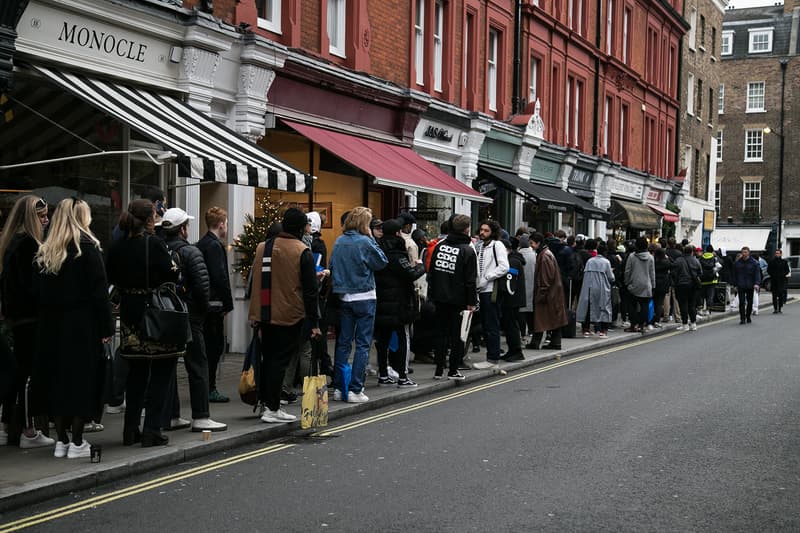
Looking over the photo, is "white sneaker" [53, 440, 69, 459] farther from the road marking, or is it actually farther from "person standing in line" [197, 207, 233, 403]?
"person standing in line" [197, 207, 233, 403]

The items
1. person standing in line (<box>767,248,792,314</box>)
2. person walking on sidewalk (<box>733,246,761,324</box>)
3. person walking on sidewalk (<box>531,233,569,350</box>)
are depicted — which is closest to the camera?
person walking on sidewalk (<box>531,233,569,350</box>)

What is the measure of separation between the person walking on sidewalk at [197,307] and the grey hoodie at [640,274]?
12.8 m

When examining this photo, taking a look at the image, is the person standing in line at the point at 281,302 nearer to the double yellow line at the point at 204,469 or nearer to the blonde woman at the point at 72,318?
the double yellow line at the point at 204,469

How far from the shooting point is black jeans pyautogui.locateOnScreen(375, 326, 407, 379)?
11.1 m

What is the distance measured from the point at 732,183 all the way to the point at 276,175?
58.2 meters

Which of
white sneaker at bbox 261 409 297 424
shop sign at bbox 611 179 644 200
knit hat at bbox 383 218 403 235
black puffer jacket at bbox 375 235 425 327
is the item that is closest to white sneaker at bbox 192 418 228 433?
white sneaker at bbox 261 409 297 424

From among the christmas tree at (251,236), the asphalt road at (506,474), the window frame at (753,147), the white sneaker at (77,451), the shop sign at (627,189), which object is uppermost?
the window frame at (753,147)

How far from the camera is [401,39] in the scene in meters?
19.8

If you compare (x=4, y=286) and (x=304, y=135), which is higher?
(x=304, y=135)

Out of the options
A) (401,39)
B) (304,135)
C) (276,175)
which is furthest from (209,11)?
(401,39)

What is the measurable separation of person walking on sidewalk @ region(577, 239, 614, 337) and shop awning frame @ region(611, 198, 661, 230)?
14797 millimetres

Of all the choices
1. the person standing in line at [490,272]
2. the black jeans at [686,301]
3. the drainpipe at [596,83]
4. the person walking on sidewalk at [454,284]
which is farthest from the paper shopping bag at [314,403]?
the drainpipe at [596,83]

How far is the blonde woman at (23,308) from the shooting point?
7.20m

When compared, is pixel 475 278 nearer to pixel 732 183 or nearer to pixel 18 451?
pixel 18 451
